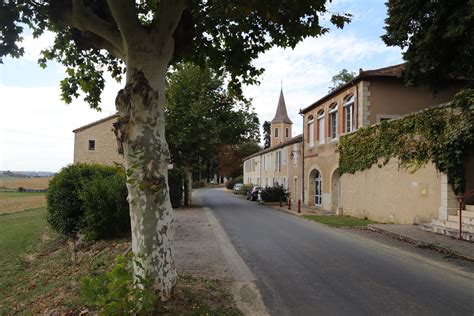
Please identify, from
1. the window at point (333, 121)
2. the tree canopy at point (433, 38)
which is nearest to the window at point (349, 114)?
the window at point (333, 121)

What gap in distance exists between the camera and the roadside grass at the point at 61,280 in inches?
226

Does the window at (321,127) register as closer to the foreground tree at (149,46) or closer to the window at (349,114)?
the window at (349,114)

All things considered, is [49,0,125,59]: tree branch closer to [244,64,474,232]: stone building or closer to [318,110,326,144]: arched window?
[244,64,474,232]: stone building

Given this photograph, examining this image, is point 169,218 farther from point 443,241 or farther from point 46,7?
point 443,241

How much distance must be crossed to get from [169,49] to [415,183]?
1353 cm

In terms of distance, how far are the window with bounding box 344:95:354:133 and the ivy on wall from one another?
245 cm

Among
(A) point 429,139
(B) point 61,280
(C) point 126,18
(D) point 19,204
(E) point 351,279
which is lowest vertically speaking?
(D) point 19,204

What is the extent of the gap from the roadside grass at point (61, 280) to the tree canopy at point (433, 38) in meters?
10.7

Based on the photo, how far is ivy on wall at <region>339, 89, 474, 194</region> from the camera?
1411 centimetres

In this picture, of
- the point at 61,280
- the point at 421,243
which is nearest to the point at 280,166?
the point at 421,243

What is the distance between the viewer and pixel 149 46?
533cm

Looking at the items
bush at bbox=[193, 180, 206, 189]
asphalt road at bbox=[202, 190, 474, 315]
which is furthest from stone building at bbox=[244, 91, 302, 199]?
asphalt road at bbox=[202, 190, 474, 315]

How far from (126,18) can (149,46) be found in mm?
413

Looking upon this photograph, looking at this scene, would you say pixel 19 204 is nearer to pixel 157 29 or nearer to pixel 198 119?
pixel 198 119
